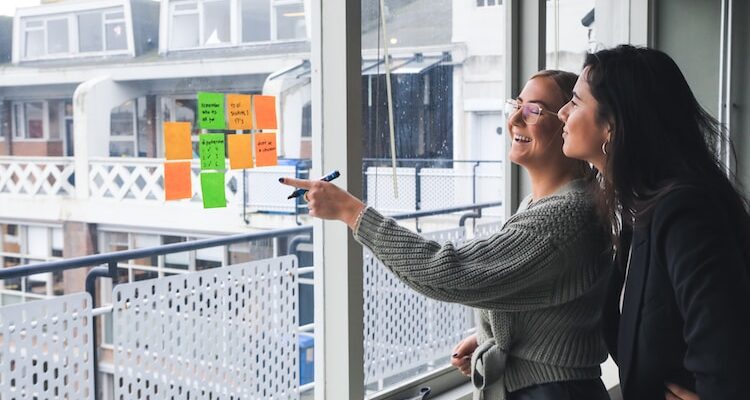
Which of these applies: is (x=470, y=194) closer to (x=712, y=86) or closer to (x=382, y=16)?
(x=382, y=16)

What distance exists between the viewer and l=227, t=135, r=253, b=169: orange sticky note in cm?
188

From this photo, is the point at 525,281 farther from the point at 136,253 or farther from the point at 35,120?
the point at 35,120

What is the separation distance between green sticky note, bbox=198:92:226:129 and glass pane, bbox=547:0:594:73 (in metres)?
1.46

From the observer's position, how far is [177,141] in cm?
178

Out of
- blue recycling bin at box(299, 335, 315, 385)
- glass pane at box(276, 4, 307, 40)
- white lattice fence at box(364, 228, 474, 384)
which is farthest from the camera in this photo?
white lattice fence at box(364, 228, 474, 384)

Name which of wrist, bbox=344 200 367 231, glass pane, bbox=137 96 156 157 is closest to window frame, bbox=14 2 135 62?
glass pane, bbox=137 96 156 157

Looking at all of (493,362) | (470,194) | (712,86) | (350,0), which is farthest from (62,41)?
(712,86)

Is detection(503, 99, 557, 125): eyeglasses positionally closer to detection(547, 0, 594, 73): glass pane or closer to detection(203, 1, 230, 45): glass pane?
detection(203, 1, 230, 45): glass pane

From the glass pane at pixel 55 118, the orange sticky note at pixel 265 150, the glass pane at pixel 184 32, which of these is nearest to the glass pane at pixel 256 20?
the glass pane at pixel 184 32

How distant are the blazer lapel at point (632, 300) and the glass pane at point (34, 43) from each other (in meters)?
1.15

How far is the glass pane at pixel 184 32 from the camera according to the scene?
1.80 meters

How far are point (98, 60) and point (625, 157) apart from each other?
1073 millimetres

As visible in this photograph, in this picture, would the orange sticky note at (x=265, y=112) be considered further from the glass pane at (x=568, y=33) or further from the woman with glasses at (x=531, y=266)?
the glass pane at (x=568, y=33)

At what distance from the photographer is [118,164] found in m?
1.73
